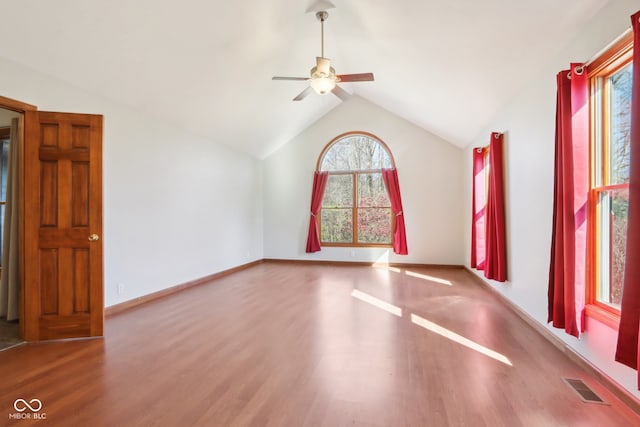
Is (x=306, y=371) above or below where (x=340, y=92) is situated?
below

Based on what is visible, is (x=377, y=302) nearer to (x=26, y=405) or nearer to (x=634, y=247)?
(x=634, y=247)

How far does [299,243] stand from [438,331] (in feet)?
15.7

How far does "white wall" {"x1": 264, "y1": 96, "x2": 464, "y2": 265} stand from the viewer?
6723 mm

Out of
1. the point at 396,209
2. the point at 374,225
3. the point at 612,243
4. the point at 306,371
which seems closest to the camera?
the point at 612,243

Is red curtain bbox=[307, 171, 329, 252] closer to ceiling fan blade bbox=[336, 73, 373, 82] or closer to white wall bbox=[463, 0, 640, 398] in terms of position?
ceiling fan blade bbox=[336, 73, 373, 82]

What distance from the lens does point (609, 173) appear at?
87.6 inches

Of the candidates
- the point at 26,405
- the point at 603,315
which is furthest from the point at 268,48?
the point at 603,315

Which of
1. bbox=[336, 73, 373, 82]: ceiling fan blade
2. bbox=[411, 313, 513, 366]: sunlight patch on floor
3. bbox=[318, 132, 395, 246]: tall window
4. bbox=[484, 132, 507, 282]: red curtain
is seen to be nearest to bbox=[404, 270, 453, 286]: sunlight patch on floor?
bbox=[318, 132, 395, 246]: tall window

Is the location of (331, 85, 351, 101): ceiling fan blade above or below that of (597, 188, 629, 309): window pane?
above

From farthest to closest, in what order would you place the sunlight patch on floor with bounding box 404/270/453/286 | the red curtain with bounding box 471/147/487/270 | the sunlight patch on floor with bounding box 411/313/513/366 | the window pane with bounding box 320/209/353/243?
the window pane with bounding box 320/209/353/243 < the sunlight patch on floor with bounding box 404/270/453/286 < the red curtain with bounding box 471/147/487/270 < the sunlight patch on floor with bounding box 411/313/513/366

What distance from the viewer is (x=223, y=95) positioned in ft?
15.3

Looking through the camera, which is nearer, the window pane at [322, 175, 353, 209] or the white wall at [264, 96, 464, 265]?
the white wall at [264, 96, 464, 265]

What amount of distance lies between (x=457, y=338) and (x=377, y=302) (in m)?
1.34

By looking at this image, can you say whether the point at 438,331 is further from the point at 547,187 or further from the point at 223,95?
the point at 223,95
